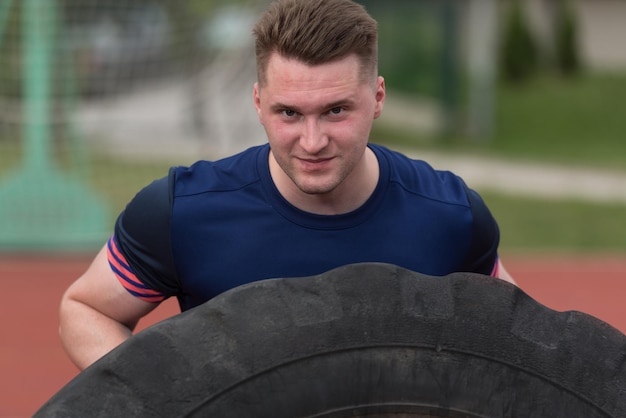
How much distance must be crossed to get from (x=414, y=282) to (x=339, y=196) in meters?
0.55

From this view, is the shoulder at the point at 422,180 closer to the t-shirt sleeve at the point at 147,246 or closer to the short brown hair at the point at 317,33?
the short brown hair at the point at 317,33

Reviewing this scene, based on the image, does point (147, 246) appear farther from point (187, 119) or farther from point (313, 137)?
point (187, 119)

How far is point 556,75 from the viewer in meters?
25.4

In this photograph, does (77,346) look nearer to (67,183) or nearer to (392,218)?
(392,218)

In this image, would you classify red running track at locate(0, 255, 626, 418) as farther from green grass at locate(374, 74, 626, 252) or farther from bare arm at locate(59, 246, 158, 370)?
bare arm at locate(59, 246, 158, 370)

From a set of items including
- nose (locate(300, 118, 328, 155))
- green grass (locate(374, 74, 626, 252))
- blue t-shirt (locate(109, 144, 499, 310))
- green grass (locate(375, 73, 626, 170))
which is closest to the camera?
nose (locate(300, 118, 328, 155))

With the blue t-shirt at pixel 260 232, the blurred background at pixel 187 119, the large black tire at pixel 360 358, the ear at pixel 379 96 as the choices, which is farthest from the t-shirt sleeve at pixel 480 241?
the blurred background at pixel 187 119

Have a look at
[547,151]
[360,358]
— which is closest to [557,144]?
[547,151]

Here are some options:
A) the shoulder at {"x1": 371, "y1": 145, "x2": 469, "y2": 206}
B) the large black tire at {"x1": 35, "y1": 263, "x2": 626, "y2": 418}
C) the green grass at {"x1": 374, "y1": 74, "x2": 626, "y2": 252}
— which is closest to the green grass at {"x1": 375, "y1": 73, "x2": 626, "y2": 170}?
the green grass at {"x1": 374, "y1": 74, "x2": 626, "y2": 252}

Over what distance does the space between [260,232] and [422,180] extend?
42cm

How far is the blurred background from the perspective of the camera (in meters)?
10.4

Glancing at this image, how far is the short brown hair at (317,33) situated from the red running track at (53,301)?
12.9ft

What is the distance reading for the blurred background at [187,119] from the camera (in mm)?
10375

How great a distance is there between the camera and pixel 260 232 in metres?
2.58
